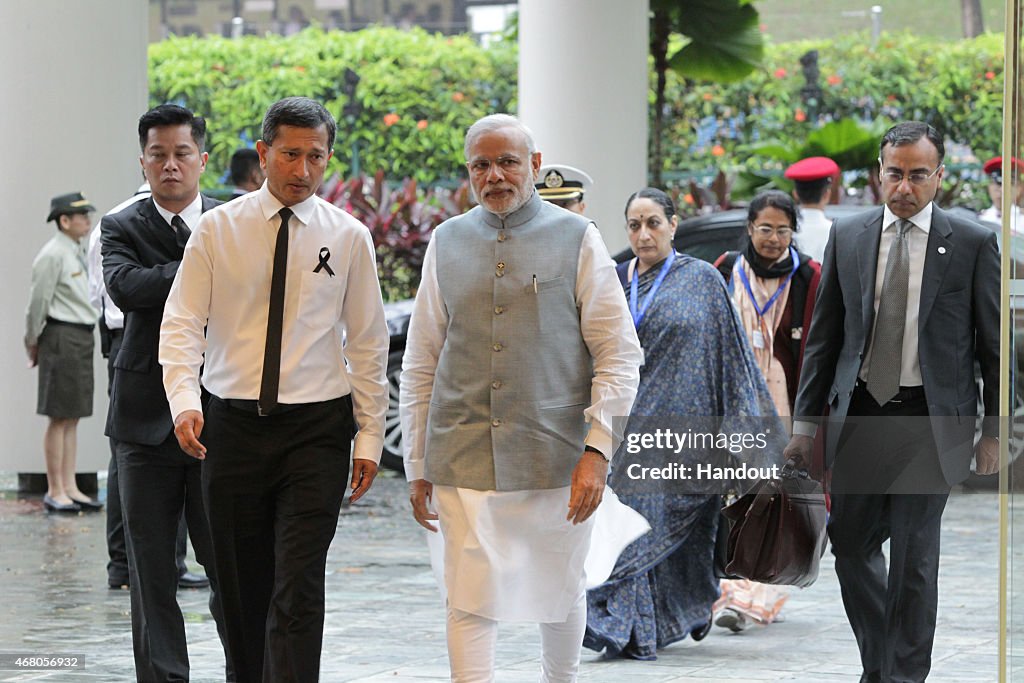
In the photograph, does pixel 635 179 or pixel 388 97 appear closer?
pixel 635 179

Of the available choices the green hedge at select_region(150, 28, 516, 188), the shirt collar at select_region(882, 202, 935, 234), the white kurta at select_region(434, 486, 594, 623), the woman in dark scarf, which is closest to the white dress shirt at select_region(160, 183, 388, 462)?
the white kurta at select_region(434, 486, 594, 623)

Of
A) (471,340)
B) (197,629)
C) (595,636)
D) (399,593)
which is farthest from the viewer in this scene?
(399,593)

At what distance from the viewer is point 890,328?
19.7ft

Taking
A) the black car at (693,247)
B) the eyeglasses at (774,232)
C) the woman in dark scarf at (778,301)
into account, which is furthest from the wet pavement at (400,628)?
the eyeglasses at (774,232)

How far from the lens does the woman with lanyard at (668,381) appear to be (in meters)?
7.24

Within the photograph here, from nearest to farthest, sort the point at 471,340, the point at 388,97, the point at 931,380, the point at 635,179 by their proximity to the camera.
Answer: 1. the point at 471,340
2. the point at 931,380
3. the point at 635,179
4. the point at 388,97

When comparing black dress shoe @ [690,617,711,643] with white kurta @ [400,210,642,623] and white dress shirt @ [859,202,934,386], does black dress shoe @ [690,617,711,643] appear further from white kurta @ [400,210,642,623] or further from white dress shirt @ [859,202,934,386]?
white kurta @ [400,210,642,623]

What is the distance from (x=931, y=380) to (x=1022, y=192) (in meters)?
1.35

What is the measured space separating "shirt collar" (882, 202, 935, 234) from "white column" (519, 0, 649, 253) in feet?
15.2

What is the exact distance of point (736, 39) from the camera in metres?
14.3

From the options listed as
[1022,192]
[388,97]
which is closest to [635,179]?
[1022,192]

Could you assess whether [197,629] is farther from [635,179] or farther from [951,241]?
[635,179]

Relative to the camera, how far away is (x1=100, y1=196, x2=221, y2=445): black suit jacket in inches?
233

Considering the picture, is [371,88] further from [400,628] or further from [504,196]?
[504,196]
